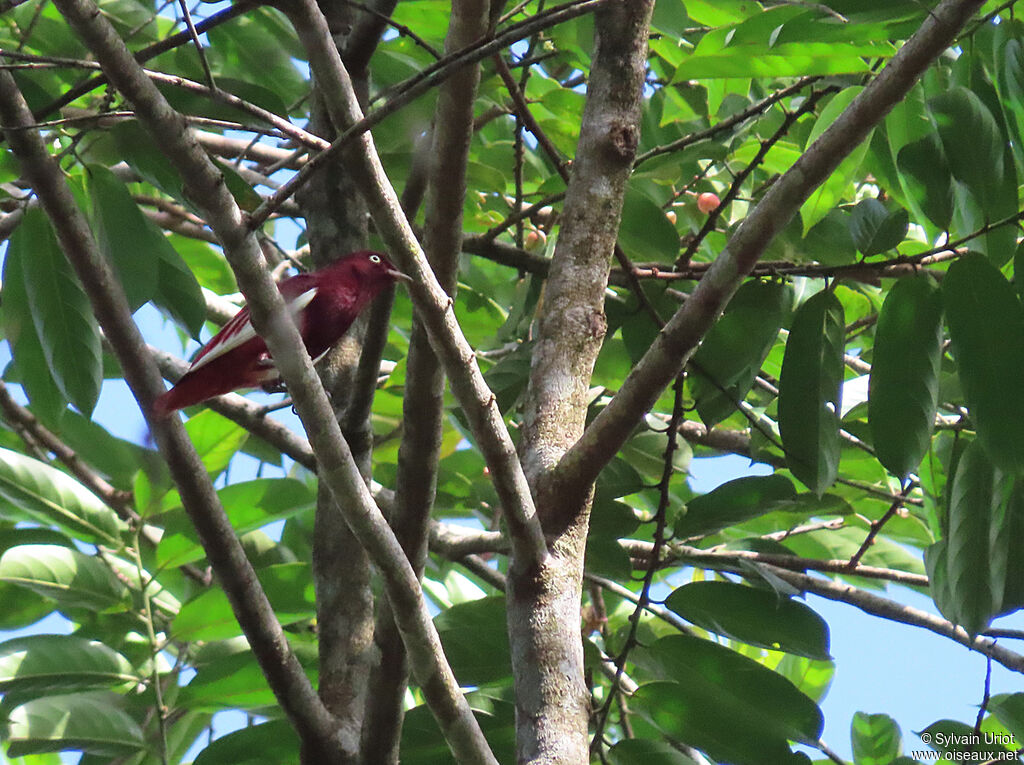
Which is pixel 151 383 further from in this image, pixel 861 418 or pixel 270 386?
pixel 861 418

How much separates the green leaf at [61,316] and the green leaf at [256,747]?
2.88ft

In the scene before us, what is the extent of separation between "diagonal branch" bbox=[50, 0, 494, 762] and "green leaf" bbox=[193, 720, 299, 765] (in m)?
0.88

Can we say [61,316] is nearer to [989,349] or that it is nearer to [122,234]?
[122,234]

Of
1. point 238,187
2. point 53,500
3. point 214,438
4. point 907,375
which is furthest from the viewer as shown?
point 214,438

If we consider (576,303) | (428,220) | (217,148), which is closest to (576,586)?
(576,303)

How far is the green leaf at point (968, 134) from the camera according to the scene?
6.68 feet

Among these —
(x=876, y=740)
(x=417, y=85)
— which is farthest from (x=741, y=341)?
(x=876, y=740)

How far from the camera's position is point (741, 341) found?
2549 millimetres

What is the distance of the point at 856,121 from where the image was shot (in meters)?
1.78

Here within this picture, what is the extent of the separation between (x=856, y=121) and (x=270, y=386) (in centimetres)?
227

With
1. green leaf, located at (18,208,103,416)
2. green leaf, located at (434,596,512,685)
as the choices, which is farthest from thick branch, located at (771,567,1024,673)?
green leaf, located at (18,208,103,416)

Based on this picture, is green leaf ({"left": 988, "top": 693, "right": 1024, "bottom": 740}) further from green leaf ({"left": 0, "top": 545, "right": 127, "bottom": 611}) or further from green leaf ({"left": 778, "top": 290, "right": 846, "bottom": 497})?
green leaf ({"left": 0, "top": 545, "right": 127, "bottom": 611})

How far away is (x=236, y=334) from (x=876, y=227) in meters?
1.74

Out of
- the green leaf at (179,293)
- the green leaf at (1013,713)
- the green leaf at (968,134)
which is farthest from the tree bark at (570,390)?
the green leaf at (1013,713)
